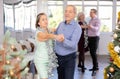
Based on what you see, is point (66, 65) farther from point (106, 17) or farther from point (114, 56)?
point (106, 17)

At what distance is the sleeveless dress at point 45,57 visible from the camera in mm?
3389

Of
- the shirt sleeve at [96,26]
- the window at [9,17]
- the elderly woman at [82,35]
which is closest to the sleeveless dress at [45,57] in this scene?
the elderly woman at [82,35]

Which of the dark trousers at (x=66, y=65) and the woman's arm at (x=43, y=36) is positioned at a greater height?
the woman's arm at (x=43, y=36)

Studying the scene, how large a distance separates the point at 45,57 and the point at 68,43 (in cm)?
33

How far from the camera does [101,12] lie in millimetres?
10523

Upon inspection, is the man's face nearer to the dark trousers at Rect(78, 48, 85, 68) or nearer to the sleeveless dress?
the sleeveless dress

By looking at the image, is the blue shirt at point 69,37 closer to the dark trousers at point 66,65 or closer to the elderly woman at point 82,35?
the dark trousers at point 66,65

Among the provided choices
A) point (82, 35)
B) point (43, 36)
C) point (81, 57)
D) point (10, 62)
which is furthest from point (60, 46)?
point (81, 57)

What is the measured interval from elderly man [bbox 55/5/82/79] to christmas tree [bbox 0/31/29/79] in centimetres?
199

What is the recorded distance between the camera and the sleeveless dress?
339cm

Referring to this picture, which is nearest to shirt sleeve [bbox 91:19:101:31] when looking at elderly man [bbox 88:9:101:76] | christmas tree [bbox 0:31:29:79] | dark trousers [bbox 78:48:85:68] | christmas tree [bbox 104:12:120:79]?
elderly man [bbox 88:9:101:76]

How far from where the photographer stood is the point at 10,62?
3.98 ft

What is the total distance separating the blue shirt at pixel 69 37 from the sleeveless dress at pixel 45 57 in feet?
0.29

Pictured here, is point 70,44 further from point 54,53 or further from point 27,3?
point 27,3
